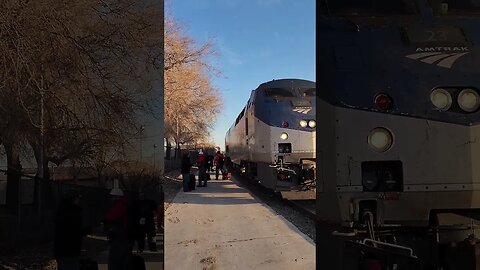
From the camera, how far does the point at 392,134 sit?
2.42m

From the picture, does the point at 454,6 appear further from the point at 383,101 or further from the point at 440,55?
the point at 383,101

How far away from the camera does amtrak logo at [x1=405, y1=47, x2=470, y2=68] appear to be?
2.45m

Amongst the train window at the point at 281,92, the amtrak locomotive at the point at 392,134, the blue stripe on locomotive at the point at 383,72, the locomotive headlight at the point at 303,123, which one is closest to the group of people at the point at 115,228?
the amtrak locomotive at the point at 392,134

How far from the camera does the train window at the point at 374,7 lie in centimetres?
260

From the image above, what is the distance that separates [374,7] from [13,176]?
204 cm

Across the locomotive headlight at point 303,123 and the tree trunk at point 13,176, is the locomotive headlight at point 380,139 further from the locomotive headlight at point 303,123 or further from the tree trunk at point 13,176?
the locomotive headlight at point 303,123

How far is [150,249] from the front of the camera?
7.46 feet

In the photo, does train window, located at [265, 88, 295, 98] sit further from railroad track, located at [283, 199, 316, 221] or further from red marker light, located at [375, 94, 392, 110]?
railroad track, located at [283, 199, 316, 221]

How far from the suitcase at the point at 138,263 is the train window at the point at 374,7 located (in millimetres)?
1633

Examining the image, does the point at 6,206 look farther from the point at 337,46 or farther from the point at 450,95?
the point at 450,95

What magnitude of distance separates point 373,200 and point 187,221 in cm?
340

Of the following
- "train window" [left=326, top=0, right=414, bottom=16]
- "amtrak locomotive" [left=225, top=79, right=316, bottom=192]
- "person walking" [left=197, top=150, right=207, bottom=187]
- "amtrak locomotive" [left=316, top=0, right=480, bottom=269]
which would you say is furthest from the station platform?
"person walking" [left=197, top=150, right=207, bottom=187]

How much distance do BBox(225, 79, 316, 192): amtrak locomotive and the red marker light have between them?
1706mm

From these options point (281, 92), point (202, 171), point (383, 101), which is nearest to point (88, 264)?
point (383, 101)
